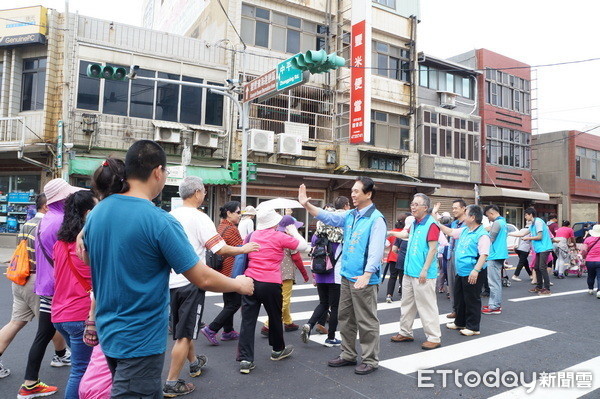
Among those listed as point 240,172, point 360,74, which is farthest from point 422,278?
point 360,74

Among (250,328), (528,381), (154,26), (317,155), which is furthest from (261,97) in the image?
(154,26)

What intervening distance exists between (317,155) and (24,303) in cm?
1661

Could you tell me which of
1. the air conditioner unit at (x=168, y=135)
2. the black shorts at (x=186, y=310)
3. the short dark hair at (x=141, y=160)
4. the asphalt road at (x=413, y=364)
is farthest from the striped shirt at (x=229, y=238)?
the air conditioner unit at (x=168, y=135)

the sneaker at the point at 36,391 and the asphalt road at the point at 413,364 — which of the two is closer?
the sneaker at the point at 36,391

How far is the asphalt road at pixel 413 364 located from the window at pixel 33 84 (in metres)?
11.6

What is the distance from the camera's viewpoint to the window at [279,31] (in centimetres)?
1939

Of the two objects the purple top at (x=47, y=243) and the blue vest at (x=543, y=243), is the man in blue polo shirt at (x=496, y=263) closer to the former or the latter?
the blue vest at (x=543, y=243)

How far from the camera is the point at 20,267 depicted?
4.28 meters

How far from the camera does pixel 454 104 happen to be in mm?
25125

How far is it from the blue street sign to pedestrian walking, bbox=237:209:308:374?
7467 mm

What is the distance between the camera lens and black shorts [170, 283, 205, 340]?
421 centimetres

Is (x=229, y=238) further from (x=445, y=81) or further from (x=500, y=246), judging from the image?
(x=445, y=81)

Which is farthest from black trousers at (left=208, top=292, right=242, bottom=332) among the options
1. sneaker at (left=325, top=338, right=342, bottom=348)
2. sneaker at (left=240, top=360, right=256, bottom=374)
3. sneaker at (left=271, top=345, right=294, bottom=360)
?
sneaker at (left=325, top=338, right=342, bottom=348)

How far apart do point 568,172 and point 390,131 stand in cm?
1773
